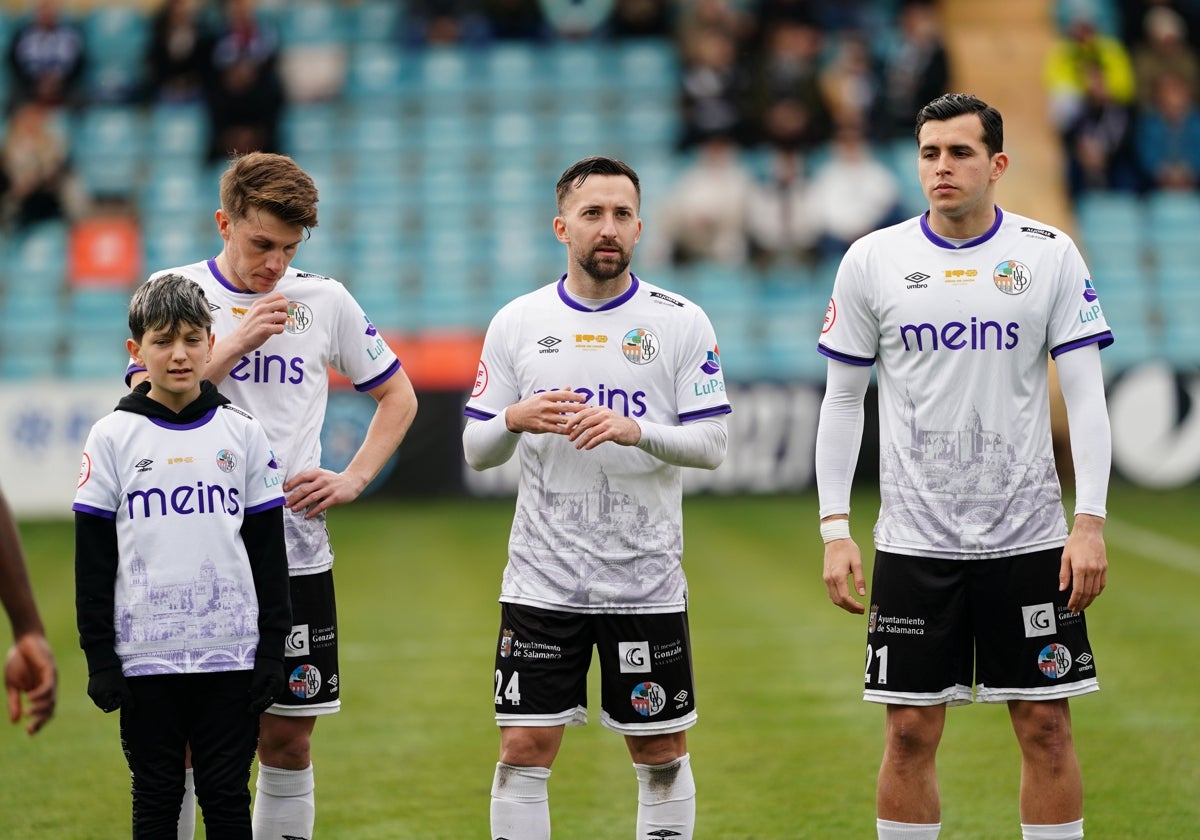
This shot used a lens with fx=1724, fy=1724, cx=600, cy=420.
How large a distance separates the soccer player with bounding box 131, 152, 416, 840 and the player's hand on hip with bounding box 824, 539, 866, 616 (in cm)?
154

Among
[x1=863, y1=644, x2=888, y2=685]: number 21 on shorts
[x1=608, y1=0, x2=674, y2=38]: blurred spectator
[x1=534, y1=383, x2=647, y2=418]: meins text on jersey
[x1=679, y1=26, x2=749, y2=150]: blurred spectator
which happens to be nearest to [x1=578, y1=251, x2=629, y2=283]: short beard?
[x1=534, y1=383, x2=647, y2=418]: meins text on jersey

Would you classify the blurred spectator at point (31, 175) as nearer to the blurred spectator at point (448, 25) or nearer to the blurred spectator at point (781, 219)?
the blurred spectator at point (448, 25)

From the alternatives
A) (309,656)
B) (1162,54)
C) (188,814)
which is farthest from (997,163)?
(1162,54)

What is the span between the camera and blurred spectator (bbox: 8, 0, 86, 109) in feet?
70.5

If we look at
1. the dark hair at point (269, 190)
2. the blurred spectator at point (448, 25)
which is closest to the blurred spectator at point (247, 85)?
the blurred spectator at point (448, 25)

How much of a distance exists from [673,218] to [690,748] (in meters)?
13.0

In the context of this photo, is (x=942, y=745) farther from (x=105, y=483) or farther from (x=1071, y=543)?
(x=105, y=483)

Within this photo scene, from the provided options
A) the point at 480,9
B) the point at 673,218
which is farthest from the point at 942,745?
the point at 480,9

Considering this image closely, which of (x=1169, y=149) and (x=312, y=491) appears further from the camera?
(x=1169, y=149)

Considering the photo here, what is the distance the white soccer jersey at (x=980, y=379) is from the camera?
17.7ft

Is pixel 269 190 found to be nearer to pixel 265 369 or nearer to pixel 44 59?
pixel 265 369

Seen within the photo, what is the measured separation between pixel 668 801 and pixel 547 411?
51.6 inches

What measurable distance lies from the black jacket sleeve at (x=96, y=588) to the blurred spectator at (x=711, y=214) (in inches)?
629

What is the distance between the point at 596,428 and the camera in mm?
5160
